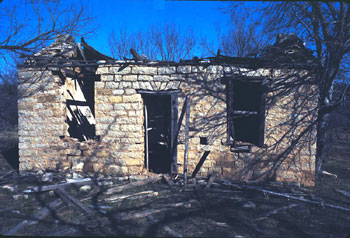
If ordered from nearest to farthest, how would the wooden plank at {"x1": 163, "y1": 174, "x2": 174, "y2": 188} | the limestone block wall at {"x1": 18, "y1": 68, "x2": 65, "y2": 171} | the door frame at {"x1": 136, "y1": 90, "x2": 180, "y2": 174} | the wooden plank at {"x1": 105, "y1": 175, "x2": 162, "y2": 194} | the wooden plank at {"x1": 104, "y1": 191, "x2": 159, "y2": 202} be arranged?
the wooden plank at {"x1": 104, "y1": 191, "x2": 159, "y2": 202}, the wooden plank at {"x1": 105, "y1": 175, "x2": 162, "y2": 194}, the wooden plank at {"x1": 163, "y1": 174, "x2": 174, "y2": 188}, the door frame at {"x1": 136, "y1": 90, "x2": 180, "y2": 174}, the limestone block wall at {"x1": 18, "y1": 68, "x2": 65, "y2": 171}

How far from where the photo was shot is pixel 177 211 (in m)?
3.84

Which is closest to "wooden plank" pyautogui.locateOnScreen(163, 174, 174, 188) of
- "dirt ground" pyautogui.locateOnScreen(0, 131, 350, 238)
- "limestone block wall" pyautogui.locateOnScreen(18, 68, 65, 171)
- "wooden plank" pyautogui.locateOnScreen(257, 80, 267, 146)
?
"dirt ground" pyautogui.locateOnScreen(0, 131, 350, 238)

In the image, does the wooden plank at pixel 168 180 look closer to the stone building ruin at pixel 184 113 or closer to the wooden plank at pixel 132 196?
the stone building ruin at pixel 184 113

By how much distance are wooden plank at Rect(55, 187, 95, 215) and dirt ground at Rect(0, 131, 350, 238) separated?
59mm

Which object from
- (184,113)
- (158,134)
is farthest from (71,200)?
(158,134)

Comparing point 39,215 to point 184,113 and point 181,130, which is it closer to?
point 181,130

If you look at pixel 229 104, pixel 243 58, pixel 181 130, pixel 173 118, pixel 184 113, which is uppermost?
pixel 243 58

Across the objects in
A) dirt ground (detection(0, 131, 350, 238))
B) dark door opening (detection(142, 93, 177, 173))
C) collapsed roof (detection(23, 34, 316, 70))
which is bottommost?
dirt ground (detection(0, 131, 350, 238))

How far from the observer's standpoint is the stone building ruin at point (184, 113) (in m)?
5.19

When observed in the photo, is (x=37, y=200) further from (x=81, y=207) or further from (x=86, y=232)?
(x=86, y=232)

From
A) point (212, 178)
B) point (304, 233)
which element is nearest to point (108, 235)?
point (212, 178)

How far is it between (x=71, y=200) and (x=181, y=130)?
3.16 m

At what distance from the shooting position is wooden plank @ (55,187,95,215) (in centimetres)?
375

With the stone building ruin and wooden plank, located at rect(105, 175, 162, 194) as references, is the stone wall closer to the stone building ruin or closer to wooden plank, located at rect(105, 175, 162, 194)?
the stone building ruin
